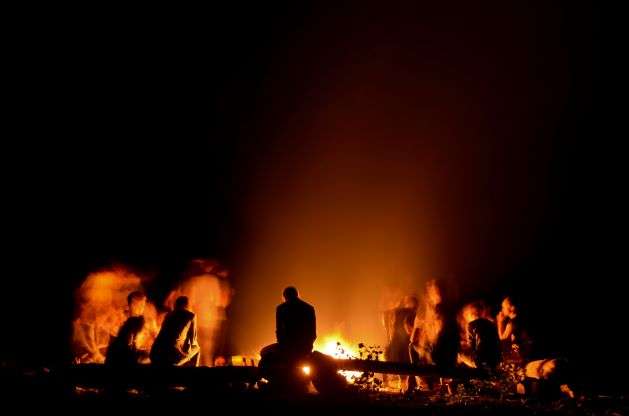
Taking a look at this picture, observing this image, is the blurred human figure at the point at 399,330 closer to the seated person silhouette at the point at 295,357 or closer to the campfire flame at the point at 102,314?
the seated person silhouette at the point at 295,357

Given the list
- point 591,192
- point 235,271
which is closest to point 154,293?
point 235,271

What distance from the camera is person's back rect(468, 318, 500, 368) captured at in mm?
12133

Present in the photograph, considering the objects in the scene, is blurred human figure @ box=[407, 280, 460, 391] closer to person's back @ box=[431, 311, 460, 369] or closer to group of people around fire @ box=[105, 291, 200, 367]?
person's back @ box=[431, 311, 460, 369]

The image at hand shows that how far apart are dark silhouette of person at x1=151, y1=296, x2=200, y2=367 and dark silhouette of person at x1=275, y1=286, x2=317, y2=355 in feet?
7.77

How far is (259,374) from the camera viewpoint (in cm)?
1020

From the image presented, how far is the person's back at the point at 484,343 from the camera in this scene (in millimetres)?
12133

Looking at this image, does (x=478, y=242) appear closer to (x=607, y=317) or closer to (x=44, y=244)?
(x=607, y=317)

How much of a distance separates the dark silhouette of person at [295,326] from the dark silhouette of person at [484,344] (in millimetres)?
3955

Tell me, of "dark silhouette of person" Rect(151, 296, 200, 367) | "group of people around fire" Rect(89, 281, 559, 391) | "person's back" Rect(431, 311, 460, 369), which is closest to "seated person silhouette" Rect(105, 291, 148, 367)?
"group of people around fire" Rect(89, 281, 559, 391)

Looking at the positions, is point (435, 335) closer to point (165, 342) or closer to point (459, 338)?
point (459, 338)

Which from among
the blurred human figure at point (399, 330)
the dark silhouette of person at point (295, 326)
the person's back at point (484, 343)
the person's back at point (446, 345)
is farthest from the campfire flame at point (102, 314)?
the person's back at point (484, 343)

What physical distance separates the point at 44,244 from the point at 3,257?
6.86ft

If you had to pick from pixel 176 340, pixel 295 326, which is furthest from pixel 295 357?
pixel 176 340

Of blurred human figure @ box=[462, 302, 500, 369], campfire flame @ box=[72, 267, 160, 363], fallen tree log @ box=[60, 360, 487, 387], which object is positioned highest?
campfire flame @ box=[72, 267, 160, 363]
